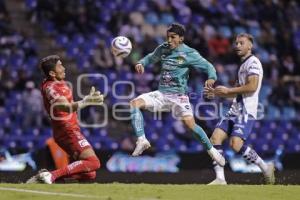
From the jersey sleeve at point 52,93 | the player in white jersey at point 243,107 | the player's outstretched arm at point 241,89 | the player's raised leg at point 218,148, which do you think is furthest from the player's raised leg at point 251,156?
the jersey sleeve at point 52,93

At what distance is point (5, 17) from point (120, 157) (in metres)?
5.71

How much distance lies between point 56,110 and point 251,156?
9.72 ft

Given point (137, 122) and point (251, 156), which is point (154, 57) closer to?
point (137, 122)

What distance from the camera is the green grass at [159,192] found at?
30.3 feet

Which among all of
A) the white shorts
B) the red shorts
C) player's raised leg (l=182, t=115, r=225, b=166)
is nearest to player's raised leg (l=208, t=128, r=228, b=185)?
player's raised leg (l=182, t=115, r=225, b=166)

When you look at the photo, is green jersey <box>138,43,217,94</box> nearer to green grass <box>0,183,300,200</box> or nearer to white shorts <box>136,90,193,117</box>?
white shorts <box>136,90,193,117</box>

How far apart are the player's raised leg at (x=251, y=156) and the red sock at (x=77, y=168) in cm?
203

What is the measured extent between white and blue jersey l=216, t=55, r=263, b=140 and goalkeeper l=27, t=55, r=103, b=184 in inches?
81.6

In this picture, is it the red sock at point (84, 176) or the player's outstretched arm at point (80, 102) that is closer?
the player's outstretched arm at point (80, 102)

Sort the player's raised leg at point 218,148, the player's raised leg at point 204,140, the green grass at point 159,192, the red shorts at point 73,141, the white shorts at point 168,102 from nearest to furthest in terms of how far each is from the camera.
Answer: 1. the green grass at point 159,192
2. the red shorts at point 73,141
3. the player's raised leg at point 204,140
4. the white shorts at point 168,102
5. the player's raised leg at point 218,148

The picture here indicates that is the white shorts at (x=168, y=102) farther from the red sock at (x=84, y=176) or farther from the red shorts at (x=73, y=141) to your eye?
the red sock at (x=84, y=176)

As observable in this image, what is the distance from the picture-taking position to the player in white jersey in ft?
36.6

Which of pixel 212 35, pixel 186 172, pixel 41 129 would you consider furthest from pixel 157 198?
pixel 212 35

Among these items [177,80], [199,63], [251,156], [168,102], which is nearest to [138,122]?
[168,102]
